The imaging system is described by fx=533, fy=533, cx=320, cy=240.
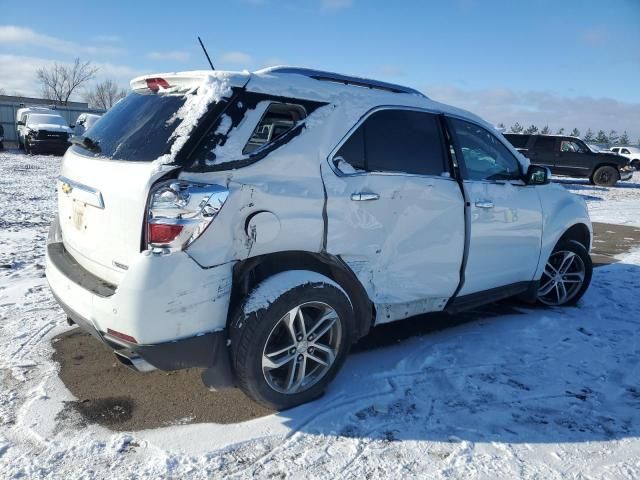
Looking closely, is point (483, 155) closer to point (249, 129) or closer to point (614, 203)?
point (249, 129)

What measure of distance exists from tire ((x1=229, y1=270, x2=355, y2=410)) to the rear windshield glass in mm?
946

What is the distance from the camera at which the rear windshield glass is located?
282 centimetres

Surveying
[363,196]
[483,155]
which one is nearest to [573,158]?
[483,155]

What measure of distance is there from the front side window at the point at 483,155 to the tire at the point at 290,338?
1.59 meters

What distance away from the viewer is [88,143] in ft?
10.6

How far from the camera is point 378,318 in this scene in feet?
11.4

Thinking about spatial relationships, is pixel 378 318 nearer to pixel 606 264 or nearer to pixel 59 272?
Answer: pixel 59 272

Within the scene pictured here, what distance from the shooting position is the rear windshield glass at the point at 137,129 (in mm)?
2822

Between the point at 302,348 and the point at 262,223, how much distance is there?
0.80 metres

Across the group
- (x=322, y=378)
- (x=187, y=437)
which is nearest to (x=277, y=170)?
(x=322, y=378)

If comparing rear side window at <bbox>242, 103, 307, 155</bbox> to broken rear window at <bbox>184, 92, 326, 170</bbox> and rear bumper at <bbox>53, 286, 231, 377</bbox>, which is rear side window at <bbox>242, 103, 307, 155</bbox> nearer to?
broken rear window at <bbox>184, 92, 326, 170</bbox>

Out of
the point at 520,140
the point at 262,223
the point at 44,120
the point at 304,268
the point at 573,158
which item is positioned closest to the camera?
the point at 262,223

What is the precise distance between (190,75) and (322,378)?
1.92 meters

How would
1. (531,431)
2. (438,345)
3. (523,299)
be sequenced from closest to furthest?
(531,431) < (438,345) < (523,299)
